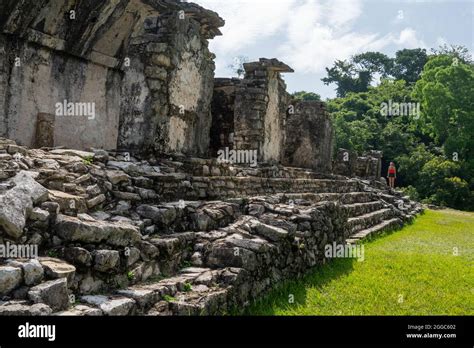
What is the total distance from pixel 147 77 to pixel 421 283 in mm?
4719

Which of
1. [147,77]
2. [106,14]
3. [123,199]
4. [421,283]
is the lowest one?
[421,283]

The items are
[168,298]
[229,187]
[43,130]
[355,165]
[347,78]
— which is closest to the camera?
[168,298]

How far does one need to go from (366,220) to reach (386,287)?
560 centimetres

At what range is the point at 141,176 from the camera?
5.59m

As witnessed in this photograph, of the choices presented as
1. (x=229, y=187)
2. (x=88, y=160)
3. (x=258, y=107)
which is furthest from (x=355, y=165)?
(x=88, y=160)

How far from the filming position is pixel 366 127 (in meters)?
33.5

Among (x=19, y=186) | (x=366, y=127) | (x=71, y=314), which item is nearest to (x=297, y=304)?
(x=71, y=314)

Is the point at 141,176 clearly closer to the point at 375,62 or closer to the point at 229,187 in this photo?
the point at 229,187

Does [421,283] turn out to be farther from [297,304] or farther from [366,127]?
[366,127]

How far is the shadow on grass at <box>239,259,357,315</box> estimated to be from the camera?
464 cm

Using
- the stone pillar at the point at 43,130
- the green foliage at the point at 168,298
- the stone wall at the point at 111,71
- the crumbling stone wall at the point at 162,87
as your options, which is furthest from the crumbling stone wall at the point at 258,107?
A: the green foliage at the point at 168,298

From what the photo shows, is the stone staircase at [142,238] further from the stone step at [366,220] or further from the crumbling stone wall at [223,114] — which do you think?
the crumbling stone wall at [223,114]

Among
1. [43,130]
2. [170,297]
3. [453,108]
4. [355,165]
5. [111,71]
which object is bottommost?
[170,297]

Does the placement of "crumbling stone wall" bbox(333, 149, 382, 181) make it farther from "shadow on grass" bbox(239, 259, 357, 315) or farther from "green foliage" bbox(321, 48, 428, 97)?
"green foliage" bbox(321, 48, 428, 97)
